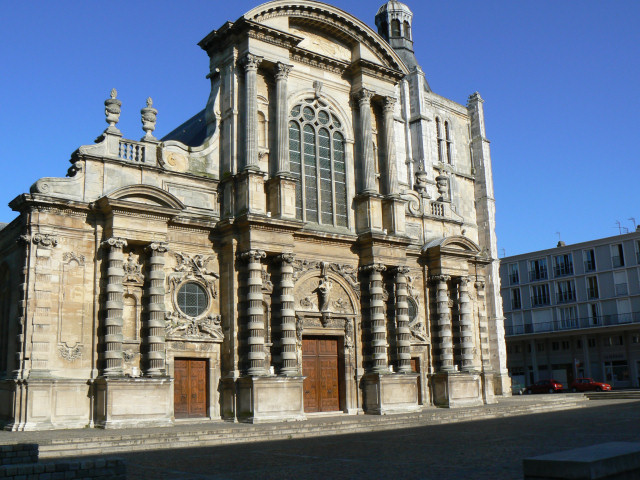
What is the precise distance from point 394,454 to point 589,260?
53211mm

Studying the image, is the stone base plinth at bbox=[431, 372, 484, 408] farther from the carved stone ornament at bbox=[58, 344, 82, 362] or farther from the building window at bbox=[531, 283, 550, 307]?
the building window at bbox=[531, 283, 550, 307]

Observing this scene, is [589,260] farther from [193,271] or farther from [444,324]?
[193,271]

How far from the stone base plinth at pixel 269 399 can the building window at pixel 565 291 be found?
46.0 meters

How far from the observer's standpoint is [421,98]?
4322 cm

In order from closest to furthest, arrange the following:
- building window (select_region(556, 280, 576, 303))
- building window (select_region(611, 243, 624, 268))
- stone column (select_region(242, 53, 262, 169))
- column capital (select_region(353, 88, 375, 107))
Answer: stone column (select_region(242, 53, 262, 169)), column capital (select_region(353, 88, 375, 107)), building window (select_region(611, 243, 624, 268)), building window (select_region(556, 280, 576, 303))

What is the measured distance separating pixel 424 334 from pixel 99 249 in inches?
555

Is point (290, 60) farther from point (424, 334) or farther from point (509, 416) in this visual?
point (509, 416)

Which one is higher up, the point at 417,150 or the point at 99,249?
the point at 417,150

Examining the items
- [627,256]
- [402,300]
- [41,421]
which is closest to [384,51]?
[402,300]

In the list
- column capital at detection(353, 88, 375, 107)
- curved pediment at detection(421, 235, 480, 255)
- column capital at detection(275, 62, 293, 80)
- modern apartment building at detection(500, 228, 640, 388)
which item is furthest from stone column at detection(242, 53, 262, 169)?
modern apartment building at detection(500, 228, 640, 388)

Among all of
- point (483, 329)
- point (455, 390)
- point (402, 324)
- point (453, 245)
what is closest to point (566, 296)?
point (483, 329)

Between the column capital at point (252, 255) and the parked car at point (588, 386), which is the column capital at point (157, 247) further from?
the parked car at point (588, 386)

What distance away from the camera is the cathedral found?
65.2 feet

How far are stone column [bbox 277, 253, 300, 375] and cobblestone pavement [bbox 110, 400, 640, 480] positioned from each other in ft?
16.2
